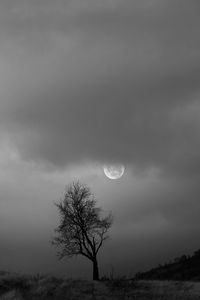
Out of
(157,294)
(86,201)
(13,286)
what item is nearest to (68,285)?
(13,286)

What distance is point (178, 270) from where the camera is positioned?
59.5 m

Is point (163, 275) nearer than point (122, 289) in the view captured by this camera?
No

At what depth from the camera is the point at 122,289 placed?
43.3 meters

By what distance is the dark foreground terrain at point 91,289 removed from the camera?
39844 mm

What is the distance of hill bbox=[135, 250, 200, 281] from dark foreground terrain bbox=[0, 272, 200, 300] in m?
9.69

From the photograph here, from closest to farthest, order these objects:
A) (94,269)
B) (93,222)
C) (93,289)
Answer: (93,289) → (94,269) → (93,222)

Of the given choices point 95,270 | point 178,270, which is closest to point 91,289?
point 95,270

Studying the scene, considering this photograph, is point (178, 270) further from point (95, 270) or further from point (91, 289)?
point (91, 289)

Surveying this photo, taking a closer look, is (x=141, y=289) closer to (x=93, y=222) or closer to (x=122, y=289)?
(x=122, y=289)

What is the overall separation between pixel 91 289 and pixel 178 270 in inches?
781

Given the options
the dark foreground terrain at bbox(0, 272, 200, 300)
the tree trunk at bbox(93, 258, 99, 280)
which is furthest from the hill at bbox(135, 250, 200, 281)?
the dark foreground terrain at bbox(0, 272, 200, 300)

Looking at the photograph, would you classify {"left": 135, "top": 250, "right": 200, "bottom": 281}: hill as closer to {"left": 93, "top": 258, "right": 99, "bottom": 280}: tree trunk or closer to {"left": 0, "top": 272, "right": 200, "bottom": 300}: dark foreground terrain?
{"left": 93, "top": 258, "right": 99, "bottom": 280}: tree trunk

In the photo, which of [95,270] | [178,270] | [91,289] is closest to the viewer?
[91,289]

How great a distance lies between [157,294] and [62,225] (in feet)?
66.6
